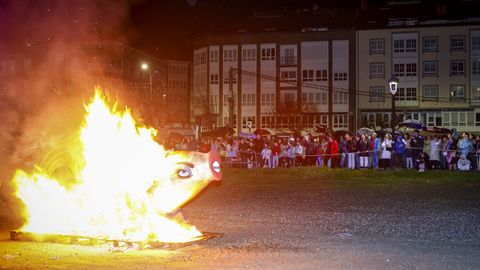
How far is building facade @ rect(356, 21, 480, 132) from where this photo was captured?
7175 cm

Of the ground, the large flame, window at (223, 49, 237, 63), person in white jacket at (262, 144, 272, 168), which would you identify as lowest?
the ground

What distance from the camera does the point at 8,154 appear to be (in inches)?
608

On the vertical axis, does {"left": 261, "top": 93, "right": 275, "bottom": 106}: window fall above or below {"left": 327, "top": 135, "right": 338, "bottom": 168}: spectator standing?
above

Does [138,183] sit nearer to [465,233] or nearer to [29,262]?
[29,262]

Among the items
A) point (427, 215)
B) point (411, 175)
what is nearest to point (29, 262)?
point (427, 215)

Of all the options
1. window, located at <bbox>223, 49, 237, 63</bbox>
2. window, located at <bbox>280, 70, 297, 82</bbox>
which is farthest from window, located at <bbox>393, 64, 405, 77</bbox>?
window, located at <bbox>223, 49, 237, 63</bbox>

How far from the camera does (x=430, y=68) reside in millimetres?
73438

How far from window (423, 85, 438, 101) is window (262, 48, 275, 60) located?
2117 cm

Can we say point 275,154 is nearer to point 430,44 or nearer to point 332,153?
point 332,153

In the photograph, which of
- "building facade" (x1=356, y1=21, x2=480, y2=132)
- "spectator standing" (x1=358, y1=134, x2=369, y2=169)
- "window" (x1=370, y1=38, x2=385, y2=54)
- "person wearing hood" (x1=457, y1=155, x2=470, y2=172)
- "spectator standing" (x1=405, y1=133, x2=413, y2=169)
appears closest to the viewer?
"person wearing hood" (x1=457, y1=155, x2=470, y2=172)

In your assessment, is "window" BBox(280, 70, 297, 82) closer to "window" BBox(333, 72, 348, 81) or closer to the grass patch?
"window" BBox(333, 72, 348, 81)

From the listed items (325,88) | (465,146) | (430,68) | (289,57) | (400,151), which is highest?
(289,57)

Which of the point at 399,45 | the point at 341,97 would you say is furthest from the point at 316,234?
the point at 399,45

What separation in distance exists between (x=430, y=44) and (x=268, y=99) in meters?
22.9
